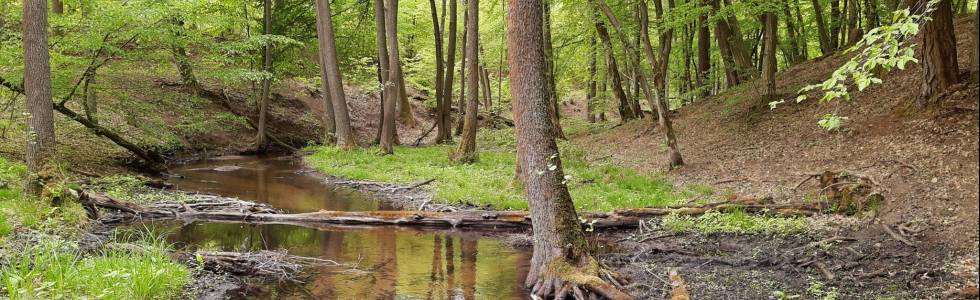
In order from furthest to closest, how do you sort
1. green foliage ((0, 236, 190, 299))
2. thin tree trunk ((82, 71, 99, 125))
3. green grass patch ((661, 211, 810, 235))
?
thin tree trunk ((82, 71, 99, 125))
green grass patch ((661, 211, 810, 235))
green foliage ((0, 236, 190, 299))

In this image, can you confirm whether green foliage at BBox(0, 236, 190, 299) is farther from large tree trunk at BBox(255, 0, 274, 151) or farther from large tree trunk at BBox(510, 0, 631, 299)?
large tree trunk at BBox(255, 0, 274, 151)

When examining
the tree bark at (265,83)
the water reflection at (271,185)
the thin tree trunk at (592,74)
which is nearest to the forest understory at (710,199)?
the water reflection at (271,185)

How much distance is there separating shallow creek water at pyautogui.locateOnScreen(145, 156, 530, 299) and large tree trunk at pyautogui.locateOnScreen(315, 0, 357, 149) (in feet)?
25.1

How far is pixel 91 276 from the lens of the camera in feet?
18.7

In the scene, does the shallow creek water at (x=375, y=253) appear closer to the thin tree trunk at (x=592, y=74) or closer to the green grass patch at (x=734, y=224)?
the green grass patch at (x=734, y=224)

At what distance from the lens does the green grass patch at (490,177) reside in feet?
36.8

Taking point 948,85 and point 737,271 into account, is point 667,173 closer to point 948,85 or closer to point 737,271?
point 948,85

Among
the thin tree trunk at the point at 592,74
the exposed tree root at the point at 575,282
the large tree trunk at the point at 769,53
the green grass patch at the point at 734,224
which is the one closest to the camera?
the exposed tree root at the point at 575,282

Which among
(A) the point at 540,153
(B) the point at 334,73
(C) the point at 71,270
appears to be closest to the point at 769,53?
(A) the point at 540,153

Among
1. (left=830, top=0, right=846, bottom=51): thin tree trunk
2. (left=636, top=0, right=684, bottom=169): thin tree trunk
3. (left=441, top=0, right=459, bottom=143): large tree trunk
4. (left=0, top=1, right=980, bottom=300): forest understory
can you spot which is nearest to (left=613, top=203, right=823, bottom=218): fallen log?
(left=0, top=1, right=980, bottom=300): forest understory

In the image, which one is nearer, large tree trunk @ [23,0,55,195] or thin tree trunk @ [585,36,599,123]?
large tree trunk @ [23,0,55,195]

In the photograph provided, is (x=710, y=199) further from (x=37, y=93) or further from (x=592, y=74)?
(x=592, y=74)

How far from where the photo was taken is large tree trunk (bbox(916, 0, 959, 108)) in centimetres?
1062

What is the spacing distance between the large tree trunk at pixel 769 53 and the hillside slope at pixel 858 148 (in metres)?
0.43
